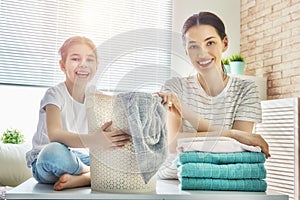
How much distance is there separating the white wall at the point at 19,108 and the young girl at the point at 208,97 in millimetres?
1802

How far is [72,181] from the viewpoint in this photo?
134 centimetres

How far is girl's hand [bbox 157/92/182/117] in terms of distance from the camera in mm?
1377

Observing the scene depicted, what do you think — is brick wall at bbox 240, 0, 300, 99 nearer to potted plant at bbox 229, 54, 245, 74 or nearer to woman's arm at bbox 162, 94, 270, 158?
potted plant at bbox 229, 54, 245, 74

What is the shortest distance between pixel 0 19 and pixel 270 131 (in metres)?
1.98

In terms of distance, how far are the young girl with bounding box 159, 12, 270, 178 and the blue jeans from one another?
311mm

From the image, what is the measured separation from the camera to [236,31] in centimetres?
351

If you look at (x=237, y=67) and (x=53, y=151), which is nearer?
(x=53, y=151)

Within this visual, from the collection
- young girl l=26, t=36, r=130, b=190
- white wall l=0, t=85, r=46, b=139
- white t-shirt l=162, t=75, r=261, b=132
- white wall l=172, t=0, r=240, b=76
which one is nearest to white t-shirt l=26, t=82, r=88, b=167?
young girl l=26, t=36, r=130, b=190

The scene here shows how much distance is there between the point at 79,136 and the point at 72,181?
0.47 ft

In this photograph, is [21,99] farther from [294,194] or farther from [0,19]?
[294,194]

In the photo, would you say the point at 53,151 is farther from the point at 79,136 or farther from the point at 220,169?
the point at 220,169

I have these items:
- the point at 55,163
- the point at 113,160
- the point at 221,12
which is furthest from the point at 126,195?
the point at 221,12

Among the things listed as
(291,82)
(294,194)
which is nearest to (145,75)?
(294,194)

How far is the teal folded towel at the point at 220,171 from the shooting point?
1.43 m
